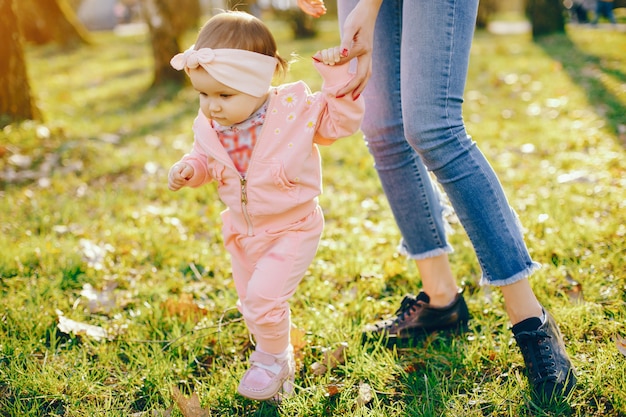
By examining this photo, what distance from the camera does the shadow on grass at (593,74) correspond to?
17.0 feet

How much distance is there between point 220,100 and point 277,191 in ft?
1.13

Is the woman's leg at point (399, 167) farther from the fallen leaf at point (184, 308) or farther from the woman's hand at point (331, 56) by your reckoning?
the fallen leaf at point (184, 308)

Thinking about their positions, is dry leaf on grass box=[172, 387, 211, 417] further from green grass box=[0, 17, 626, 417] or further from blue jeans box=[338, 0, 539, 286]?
blue jeans box=[338, 0, 539, 286]

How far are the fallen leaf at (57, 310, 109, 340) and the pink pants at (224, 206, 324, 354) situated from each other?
28.8 inches

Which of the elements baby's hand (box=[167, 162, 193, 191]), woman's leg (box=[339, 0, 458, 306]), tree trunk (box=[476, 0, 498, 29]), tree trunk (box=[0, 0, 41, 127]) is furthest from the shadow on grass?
tree trunk (box=[0, 0, 41, 127])

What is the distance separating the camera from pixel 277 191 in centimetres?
192

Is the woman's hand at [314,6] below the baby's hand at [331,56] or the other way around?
the other way around

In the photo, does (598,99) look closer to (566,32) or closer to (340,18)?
(340,18)

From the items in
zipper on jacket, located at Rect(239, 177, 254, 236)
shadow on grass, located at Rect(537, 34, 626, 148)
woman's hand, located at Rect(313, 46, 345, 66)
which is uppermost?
woman's hand, located at Rect(313, 46, 345, 66)

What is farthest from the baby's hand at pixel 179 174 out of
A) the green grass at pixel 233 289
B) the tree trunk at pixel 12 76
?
the tree trunk at pixel 12 76

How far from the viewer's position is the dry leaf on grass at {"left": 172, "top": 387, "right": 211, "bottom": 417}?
1.88 metres

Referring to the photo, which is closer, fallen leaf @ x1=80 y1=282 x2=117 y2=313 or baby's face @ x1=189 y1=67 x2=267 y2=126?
baby's face @ x1=189 y1=67 x2=267 y2=126

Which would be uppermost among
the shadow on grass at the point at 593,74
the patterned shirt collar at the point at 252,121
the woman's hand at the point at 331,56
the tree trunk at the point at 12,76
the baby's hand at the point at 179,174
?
the woman's hand at the point at 331,56

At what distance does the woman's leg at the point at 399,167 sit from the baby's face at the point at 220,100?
460mm
